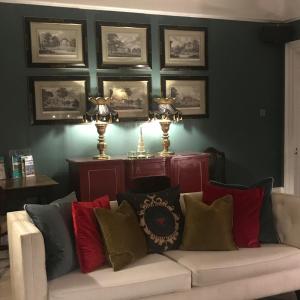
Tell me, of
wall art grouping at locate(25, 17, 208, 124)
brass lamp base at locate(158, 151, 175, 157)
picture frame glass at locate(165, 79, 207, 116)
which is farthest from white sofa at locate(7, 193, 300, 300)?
picture frame glass at locate(165, 79, 207, 116)

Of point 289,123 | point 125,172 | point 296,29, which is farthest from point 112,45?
point 289,123

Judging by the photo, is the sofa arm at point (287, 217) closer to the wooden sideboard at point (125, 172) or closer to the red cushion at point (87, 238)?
the red cushion at point (87, 238)

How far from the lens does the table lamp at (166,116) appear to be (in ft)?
17.3

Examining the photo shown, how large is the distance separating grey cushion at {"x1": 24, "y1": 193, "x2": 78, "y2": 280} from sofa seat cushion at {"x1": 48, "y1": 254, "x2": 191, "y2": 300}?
0.20ft

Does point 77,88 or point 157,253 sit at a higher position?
point 77,88

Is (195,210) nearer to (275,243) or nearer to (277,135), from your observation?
(275,243)

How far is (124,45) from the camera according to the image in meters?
5.28

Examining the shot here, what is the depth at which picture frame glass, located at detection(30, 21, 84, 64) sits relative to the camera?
4.88 metres

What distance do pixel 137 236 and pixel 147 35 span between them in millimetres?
3186

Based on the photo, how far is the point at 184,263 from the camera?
2.81 meters

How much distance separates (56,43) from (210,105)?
211 cm

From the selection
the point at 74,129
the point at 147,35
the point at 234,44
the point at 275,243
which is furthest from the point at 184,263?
the point at 234,44

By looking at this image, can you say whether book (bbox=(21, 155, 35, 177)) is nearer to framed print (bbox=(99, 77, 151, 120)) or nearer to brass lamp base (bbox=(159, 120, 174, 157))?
framed print (bbox=(99, 77, 151, 120))

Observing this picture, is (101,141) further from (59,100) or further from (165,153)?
(165,153)
